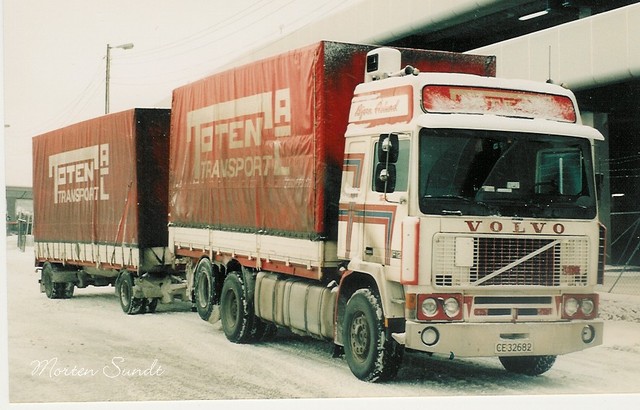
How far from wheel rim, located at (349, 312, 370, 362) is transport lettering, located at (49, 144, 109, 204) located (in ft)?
27.8

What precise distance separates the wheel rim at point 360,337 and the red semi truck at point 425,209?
19 mm

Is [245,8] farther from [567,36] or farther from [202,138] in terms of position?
[567,36]

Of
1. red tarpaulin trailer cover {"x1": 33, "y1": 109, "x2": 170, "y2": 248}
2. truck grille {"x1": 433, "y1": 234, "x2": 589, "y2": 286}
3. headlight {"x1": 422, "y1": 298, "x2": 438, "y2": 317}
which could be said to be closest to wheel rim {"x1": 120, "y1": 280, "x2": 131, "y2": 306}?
red tarpaulin trailer cover {"x1": 33, "y1": 109, "x2": 170, "y2": 248}

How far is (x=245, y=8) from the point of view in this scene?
41.2 ft

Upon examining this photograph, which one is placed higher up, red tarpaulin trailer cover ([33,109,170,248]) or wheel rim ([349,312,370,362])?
red tarpaulin trailer cover ([33,109,170,248])

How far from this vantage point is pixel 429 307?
9086mm

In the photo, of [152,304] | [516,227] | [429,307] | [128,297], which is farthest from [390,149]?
[128,297]

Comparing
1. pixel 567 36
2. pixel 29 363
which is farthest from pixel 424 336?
pixel 567 36

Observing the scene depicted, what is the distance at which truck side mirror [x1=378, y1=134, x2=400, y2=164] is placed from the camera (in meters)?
9.21

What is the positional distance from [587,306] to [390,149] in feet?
9.08

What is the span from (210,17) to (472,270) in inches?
215

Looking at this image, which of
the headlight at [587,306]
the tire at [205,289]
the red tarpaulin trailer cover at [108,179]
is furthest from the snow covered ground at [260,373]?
the red tarpaulin trailer cover at [108,179]

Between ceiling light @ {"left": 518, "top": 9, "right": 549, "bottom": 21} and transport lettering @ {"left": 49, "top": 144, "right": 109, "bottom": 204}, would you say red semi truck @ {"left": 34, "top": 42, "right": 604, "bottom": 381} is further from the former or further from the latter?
ceiling light @ {"left": 518, "top": 9, "right": 549, "bottom": 21}

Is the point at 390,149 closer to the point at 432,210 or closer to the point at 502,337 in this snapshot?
the point at 432,210
